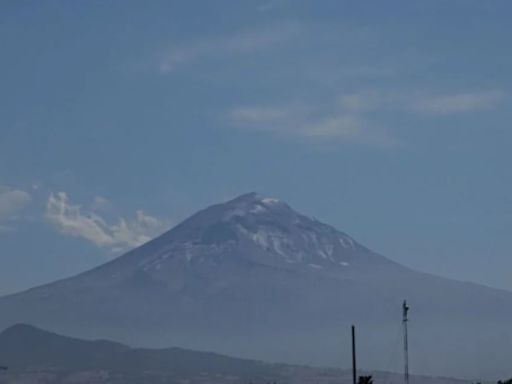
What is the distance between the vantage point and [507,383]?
89875 millimetres

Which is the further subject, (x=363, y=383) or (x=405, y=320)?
(x=405, y=320)

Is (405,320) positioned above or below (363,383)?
above

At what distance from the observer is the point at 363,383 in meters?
69.9

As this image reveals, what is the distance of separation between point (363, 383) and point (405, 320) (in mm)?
16209

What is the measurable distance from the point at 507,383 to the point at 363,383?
23.7 m

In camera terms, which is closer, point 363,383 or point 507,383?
point 363,383

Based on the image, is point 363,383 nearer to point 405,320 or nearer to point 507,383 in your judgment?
point 405,320

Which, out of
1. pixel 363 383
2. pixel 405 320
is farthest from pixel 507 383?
pixel 363 383

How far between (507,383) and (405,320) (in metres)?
10.5
